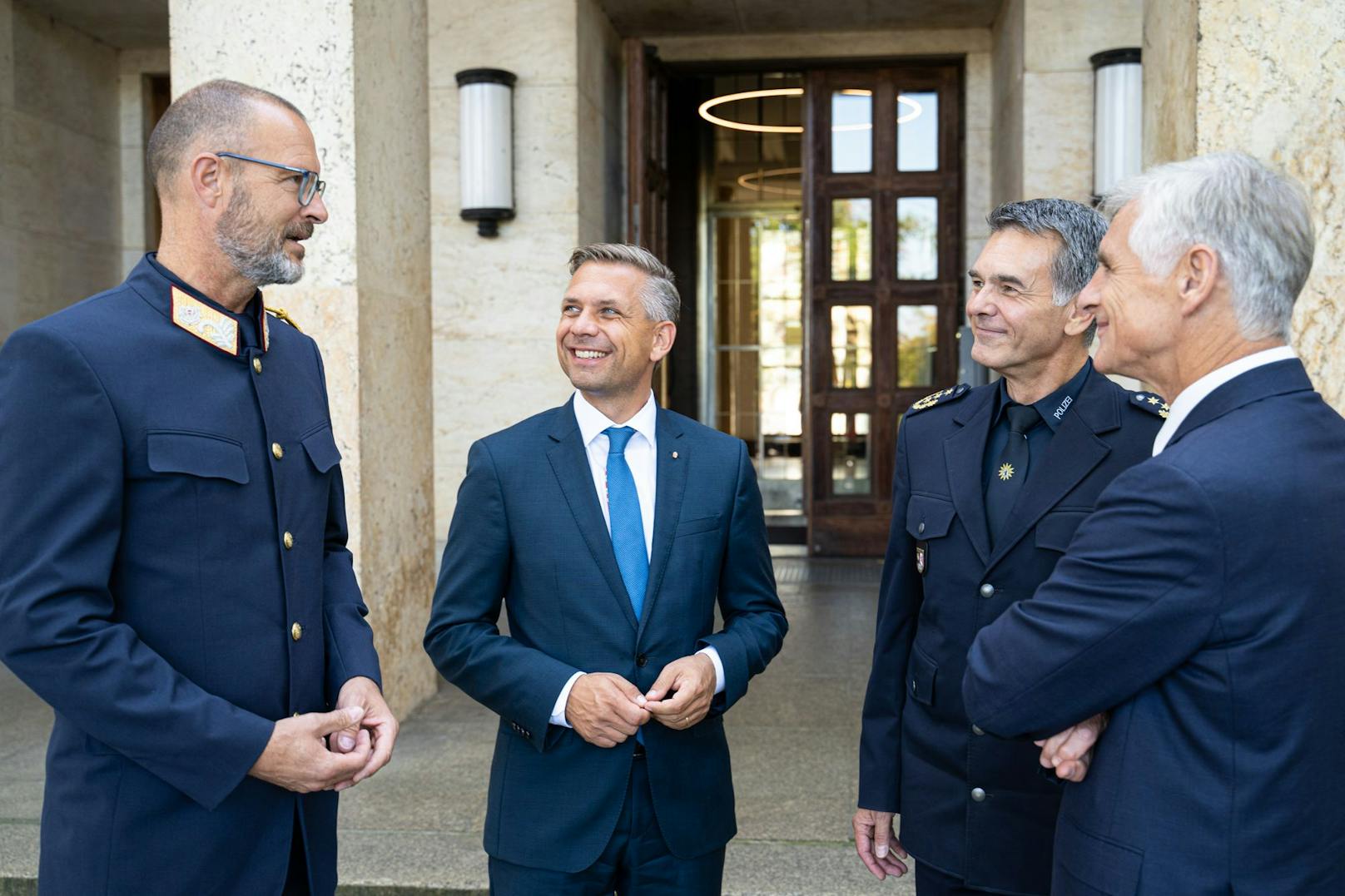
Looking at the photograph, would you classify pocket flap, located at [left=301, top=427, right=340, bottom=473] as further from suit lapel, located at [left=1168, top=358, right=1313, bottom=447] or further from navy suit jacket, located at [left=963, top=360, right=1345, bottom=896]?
suit lapel, located at [left=1168, top=358, right=1313, bottom=447]

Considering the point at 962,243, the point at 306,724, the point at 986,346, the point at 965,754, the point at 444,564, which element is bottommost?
the point at 965,754

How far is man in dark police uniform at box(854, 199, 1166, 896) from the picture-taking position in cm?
218

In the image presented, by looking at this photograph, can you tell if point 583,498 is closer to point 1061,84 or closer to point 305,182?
point 305,182

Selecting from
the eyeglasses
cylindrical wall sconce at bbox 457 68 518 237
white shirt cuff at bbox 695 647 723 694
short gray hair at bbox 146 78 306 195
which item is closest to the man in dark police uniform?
white shirt cuff at bbox 695 647 723 694

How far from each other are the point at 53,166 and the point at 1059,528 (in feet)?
28.1

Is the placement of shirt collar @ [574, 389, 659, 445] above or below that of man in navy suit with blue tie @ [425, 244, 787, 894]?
above

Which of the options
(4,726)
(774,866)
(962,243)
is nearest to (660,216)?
(962,243)

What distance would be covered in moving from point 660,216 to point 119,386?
23.2ft

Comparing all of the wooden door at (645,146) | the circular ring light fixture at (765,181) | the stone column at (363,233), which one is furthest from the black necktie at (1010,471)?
the circular ring light fixture at (765,181)

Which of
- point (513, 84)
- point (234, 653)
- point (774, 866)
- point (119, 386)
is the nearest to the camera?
point (119, 386)

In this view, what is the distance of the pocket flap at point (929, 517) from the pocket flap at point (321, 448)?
1.11 metres

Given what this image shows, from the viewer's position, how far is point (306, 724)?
6.40 ft

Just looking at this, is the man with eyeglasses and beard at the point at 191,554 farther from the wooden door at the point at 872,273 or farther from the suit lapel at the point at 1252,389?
the wooden door at the point at 872,273

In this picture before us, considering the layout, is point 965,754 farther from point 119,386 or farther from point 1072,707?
point 119,386
